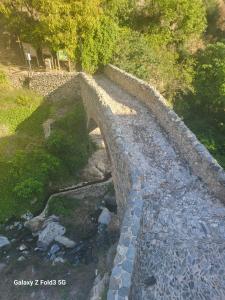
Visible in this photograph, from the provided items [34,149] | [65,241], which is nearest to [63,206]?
[65,241]

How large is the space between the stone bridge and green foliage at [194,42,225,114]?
8.32 m

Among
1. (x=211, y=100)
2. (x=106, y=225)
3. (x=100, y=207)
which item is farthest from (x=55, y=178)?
Result: (x=211, y=100)

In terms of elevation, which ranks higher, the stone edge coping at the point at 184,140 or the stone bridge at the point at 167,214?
the stone edge coping at the point at 184,140

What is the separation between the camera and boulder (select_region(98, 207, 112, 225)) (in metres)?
13.6

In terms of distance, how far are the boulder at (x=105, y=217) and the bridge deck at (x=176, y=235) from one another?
4.03 metres

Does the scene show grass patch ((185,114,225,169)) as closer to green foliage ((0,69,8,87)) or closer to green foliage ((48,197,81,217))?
green foliage ((48,197,81,217))

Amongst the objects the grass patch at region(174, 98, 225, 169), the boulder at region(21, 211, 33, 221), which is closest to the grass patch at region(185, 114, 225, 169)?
the grass patch at region(174, 98, 225, 169)

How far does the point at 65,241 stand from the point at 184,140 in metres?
6.23

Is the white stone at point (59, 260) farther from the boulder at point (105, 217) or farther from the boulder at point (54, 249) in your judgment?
the boulder at point (105, 217)

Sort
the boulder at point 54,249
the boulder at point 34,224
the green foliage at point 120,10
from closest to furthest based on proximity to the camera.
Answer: the boulder at point 54,249 → the boulder at point 34,224 → the green foliage at point 120,10

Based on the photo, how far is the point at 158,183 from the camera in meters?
9.33

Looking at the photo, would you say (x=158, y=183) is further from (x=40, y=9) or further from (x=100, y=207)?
(x=40, y=9)

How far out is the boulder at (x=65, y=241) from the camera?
42.1 feet

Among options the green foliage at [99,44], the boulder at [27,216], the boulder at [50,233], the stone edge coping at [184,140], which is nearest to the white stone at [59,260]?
the boulder at [50,233]
